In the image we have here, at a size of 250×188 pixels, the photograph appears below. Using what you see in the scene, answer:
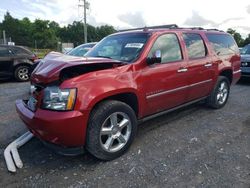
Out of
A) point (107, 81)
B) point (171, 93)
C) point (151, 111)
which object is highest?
point (107, 81)

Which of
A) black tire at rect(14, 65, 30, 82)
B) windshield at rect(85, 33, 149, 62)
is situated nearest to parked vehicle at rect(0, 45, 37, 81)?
black tire at rect(14, 65, 30, 82)

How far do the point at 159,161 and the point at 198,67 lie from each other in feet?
7.18

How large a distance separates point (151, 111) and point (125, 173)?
4.00 ft

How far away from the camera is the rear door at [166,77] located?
146 inches

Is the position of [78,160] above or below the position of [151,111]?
below

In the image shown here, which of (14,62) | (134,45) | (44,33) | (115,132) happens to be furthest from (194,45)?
(44,33)

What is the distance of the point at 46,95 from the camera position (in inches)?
115

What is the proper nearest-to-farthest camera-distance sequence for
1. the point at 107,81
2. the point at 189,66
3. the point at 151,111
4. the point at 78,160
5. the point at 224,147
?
the point at 107,81 → the point at 78,160 → the point at 224,147 → the point at 151,111 → the point at 189,66

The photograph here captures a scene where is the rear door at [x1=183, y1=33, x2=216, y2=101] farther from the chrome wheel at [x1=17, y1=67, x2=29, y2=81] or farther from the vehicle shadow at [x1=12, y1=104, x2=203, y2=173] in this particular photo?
the chrome wheel at [x1=17, y1=67, x2=29, y2=81]

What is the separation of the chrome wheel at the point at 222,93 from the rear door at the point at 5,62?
25.4 feet

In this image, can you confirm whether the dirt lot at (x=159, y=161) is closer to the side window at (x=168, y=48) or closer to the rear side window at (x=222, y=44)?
the side window at (x=168, y=48)

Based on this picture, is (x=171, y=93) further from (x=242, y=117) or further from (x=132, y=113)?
(x=242, y=117)

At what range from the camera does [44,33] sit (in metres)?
71.3

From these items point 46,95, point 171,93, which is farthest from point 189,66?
point 46,95
